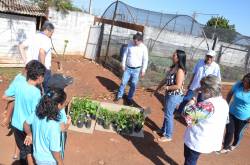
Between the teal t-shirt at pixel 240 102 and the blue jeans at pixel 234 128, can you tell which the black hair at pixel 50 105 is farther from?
the blue jeans at pixel 234 128

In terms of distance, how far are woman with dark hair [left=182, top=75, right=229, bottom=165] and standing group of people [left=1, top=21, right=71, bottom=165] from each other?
1646mm

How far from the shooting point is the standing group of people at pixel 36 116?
315 centimetres

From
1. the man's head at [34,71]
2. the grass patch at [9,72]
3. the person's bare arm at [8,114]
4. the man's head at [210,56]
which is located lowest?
the grass patch at [9,72]

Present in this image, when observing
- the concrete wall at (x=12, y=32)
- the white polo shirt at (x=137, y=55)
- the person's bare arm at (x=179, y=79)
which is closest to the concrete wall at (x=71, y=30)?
the concrete wall at (x=12, y=32)

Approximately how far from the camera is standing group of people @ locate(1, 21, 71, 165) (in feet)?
10.3

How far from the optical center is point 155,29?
43.7 feet

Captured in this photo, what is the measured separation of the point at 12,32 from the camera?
38.3 feet

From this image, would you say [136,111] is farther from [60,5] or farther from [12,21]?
[60,5]

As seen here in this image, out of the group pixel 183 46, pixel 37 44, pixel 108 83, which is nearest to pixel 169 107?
pixel 37 44

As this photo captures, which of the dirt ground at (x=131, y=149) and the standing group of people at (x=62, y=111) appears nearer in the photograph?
the standing group of people at (x=62, y=111)

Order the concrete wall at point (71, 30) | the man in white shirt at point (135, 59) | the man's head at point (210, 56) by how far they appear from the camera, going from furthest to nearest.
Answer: the concrete wall at point (71, 30)
the man in white shirt at point (135, 59)
the man's head at point (210, 56)

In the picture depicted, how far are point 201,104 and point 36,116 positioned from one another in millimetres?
2039

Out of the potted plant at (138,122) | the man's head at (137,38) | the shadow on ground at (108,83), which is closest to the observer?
the potted plant at (138,122)

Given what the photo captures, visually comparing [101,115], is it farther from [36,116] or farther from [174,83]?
[36,116]
